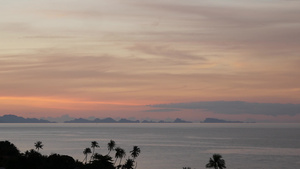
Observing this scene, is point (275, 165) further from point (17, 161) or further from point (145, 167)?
point (17, 161)

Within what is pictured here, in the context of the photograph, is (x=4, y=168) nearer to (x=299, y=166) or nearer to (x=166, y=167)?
(x=166, y=167)

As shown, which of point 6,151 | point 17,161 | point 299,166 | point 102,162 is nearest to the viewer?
point 17,161

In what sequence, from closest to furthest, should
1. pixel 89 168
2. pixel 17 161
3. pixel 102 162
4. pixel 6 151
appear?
pixel 17 161
pixel 89 168
pixel 102 162
pixel 6 151

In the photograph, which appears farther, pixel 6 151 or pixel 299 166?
pixel 299 166

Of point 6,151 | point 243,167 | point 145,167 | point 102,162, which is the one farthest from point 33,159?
point 243,167

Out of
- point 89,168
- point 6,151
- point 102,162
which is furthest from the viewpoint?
point 6,151

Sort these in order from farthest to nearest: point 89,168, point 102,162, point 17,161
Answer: point 102,162 → point 89,168 → point 17,161

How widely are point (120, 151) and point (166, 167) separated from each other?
5155 centimetres

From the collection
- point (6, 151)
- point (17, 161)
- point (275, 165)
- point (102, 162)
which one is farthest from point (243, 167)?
point (17, 161)

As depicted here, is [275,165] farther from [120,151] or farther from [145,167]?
[120,151]

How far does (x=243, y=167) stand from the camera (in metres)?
196

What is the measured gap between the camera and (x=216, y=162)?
367ft

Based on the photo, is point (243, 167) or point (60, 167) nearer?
point (60, 167)

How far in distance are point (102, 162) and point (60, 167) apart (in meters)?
19.5
